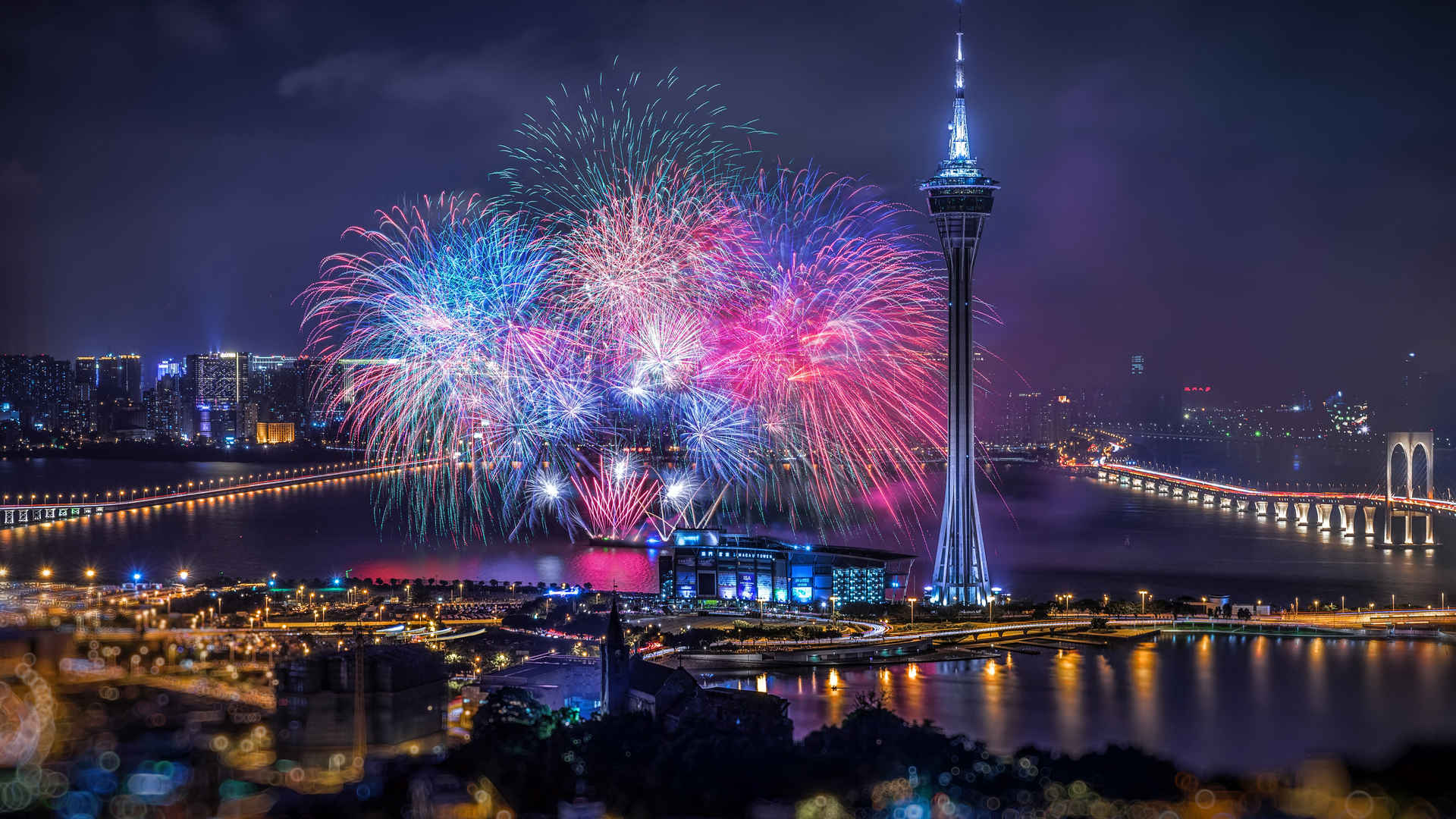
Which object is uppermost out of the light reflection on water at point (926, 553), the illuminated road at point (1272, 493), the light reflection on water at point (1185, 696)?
the illuminated road at point (1272, 493)

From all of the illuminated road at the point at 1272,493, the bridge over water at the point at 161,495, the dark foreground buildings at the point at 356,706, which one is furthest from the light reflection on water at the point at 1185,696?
the illuminated road at the point at 1272,493

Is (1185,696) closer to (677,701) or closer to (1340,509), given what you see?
(677,701)

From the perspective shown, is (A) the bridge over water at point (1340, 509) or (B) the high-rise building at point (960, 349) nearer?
(B) the high-rise building at point (960, 349)

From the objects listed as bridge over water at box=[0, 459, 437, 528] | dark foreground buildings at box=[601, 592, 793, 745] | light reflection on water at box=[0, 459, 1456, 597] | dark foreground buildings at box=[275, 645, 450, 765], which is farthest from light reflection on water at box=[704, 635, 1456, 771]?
bridge over water at box=[0, 459, 437, 528]

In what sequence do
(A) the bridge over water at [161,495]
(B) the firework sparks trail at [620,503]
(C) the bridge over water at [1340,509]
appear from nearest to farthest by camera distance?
(B) the firework sparks trail at [620,503] < (A) the bridge over water at [161,495] < (C) the bridge over water at [1340,509]

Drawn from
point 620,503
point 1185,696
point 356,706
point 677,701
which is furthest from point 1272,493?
point 356,706

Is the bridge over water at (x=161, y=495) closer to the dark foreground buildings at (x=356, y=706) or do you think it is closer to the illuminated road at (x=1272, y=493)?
the dark foreground buildings at (x=356, y=706)

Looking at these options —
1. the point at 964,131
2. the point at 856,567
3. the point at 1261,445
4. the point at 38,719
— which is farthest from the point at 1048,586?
the point at 1261,445
